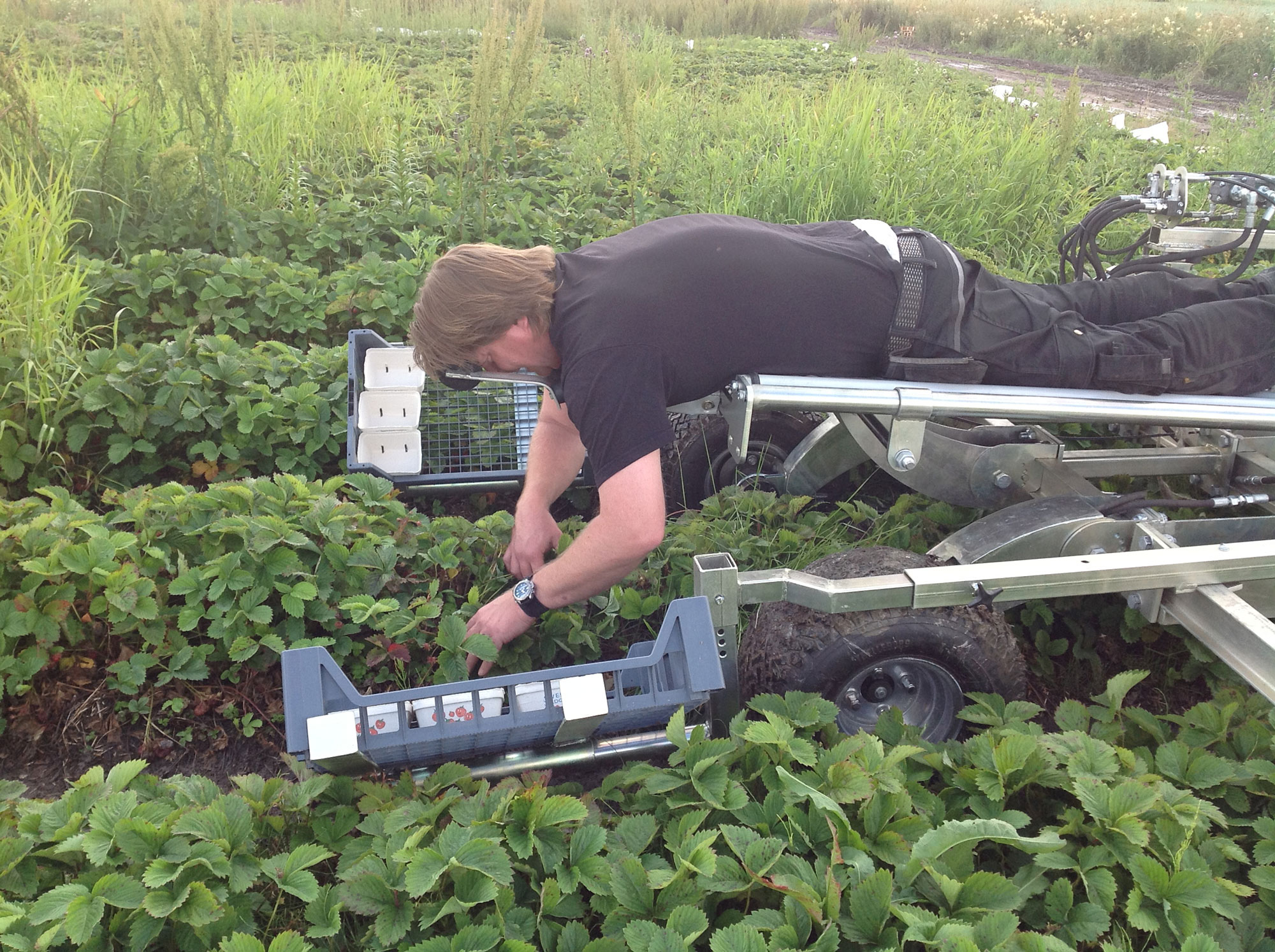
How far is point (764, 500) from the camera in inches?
119

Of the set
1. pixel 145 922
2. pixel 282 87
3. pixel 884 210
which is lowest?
pixel 145 922

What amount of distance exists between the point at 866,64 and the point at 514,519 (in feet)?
26.9

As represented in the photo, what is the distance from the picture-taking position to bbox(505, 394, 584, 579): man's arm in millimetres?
2727

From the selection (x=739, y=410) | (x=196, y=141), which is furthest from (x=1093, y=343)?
(x=196, y=141)

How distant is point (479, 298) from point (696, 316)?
540 mm

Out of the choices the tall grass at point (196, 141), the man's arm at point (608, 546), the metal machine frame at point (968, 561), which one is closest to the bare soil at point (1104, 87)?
the tall grass at point (196, 141)

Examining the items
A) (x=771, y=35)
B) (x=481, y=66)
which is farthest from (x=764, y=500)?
(x=771, y=35)

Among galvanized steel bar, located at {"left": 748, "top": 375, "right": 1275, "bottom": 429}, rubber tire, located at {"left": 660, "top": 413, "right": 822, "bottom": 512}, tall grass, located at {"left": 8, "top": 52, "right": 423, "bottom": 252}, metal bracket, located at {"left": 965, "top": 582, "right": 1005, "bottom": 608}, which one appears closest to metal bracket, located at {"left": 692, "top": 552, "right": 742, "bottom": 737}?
galvanized steel bar, located at {"left": 748, "top": 375, "right": 1275, "bottom": 429}

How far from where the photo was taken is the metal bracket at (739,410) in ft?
7.42

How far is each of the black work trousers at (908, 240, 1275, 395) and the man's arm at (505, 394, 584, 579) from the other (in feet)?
3.37

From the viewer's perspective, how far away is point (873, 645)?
7.09 feet

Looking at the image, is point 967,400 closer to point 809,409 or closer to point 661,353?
point 809,409

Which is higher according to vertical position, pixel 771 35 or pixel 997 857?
pixel 771 35

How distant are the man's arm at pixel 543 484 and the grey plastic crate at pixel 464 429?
0.54 metres
